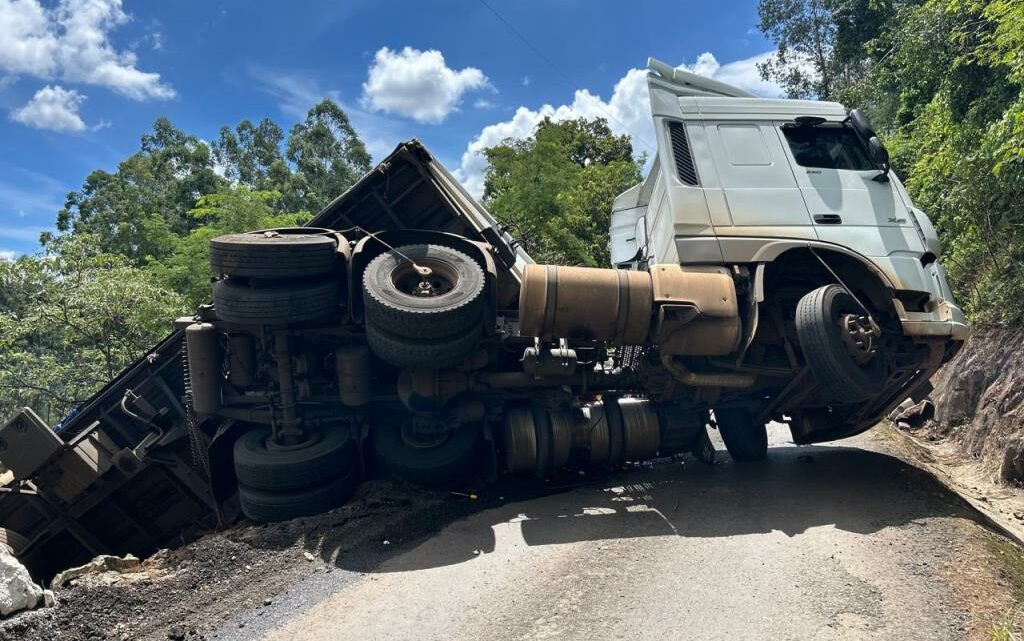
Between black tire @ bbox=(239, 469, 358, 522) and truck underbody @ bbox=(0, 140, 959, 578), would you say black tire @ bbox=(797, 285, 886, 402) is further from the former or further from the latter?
black tire @ bbox=(239, 469, 358, 522)

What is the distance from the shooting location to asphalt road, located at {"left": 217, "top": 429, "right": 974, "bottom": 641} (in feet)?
10.8

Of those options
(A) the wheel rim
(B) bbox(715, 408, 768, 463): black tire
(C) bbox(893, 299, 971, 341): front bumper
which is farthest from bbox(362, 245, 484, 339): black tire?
(C) bbox(893, 299, 971, 341): front bumper

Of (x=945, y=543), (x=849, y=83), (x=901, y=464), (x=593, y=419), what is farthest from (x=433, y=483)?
(x=849, y=83)

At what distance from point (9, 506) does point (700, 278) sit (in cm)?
734

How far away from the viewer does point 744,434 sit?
6859 mm

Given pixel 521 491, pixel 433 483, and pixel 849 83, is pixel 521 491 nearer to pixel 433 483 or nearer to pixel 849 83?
pixel 433 483

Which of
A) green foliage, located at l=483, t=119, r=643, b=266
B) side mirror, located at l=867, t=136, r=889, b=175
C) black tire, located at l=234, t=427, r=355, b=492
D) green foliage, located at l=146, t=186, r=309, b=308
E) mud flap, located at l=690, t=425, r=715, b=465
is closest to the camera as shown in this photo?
black tire, located at l=234, t=427, r=355, b=492

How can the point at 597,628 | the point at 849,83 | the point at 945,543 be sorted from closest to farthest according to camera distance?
the point at 597,628 < the point at 945,543 < the point at 849,83

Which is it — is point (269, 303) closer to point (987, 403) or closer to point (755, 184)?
point (755, 184)

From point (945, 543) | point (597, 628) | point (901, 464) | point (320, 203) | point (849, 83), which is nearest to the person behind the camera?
point (597, 628)

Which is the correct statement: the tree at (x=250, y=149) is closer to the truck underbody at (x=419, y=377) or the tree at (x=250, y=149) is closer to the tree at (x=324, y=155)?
the tree at (x=324, y=155)

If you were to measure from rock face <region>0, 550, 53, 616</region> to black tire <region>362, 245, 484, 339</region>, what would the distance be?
8.99ft

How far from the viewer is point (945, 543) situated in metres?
4.30

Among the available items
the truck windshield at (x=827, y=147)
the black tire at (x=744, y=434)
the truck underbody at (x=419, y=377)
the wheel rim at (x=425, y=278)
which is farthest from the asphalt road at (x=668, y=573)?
the truck windshield at (x=827, y=147)
